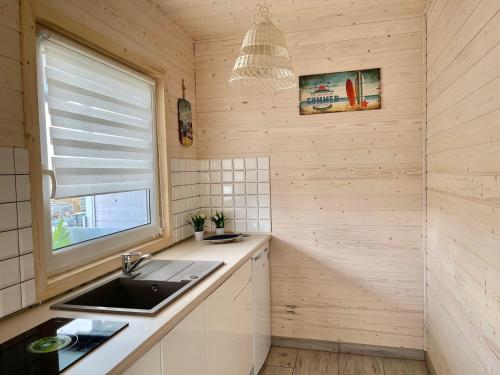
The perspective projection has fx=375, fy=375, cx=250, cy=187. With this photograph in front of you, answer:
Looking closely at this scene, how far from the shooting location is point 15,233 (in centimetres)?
138

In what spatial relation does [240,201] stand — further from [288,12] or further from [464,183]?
[464,183]

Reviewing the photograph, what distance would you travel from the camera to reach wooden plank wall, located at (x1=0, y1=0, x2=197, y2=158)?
138cm

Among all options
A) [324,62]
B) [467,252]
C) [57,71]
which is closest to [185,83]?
[324,62]

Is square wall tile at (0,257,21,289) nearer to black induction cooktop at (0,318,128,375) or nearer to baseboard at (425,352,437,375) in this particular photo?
black induction cooktop at (0,318,128,375)

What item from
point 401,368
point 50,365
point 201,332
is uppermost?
point 50,365

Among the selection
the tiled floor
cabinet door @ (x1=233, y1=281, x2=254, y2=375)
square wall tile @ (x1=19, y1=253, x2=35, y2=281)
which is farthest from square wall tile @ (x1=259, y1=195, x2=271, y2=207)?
square wall tile @ (x1=19, y1=253, x2=35, y2=281)

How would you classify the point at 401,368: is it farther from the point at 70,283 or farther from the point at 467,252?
the point at 70,283

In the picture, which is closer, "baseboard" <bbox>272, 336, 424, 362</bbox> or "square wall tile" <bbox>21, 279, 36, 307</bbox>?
"square wall tile" <bbox>21, 279, 36, 307</bbox>

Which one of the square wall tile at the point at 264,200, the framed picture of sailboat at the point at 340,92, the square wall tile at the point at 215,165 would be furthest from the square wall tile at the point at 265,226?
the framed picture of sailboat at the point at 340,92

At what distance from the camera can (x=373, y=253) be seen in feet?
9.11

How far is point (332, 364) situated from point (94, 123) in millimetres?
2272

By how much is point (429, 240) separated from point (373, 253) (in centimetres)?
40

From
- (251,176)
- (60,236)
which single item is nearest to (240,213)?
(251,176)

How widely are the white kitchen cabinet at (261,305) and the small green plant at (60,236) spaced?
1153 mm
